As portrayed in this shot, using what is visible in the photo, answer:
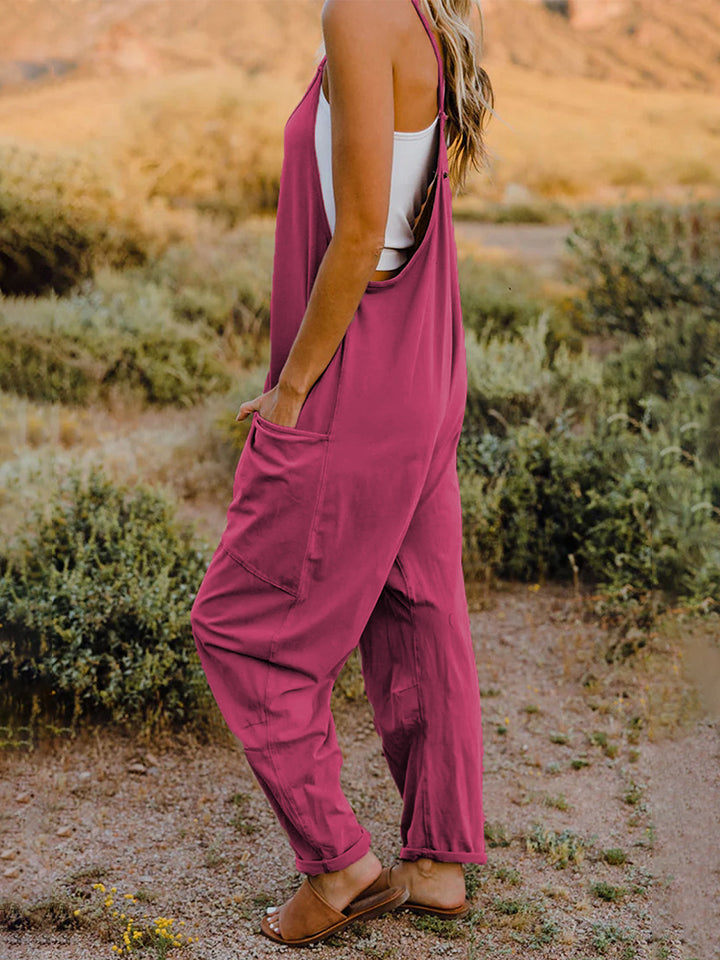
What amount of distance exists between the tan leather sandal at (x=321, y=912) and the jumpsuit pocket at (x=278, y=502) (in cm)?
65

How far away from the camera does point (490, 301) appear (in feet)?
20.6

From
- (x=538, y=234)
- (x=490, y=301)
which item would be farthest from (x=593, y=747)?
(x=538, y=234)

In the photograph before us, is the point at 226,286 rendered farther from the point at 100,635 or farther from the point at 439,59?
the point at 439,59

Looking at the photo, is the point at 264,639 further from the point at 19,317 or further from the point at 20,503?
the point at 19,317

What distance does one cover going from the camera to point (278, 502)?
64.6 inches

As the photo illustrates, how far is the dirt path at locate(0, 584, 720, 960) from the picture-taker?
6.53 feet

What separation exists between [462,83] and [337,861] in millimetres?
1403

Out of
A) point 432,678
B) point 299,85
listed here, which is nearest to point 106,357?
point 432,678

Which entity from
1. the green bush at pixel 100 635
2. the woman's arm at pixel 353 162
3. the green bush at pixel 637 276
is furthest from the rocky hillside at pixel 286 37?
the woman's arm at pixel 353 162

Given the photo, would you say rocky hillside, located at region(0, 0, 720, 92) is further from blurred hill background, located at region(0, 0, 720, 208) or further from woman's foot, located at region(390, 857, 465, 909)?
woman's foot, located at region(390, 857, 465, 909)

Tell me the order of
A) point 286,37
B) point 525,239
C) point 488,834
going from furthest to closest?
point 286,37 → point 525,239 → point 488,834

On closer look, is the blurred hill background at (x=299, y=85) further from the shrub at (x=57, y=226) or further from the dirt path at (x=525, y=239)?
the shrub at (x=57, y=226)

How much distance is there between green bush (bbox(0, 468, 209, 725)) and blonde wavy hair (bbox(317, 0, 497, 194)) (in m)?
1.65

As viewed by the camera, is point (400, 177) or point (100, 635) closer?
point (400, 177)
